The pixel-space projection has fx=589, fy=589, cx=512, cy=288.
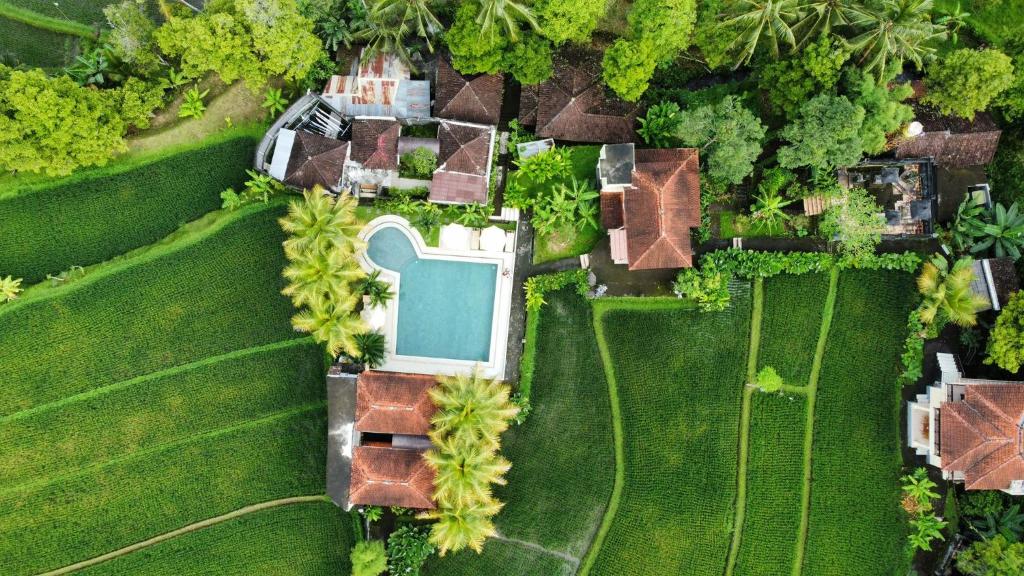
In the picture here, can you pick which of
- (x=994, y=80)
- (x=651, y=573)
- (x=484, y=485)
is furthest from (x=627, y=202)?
(x=651, y=573)

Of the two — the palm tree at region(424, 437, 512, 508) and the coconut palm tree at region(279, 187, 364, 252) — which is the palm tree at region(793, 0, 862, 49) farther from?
the palm tree at region(424, 437, 512, 508)

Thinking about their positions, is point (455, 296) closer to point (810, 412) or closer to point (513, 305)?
point (513, 305)

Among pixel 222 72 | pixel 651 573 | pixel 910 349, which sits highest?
pixel 222 72

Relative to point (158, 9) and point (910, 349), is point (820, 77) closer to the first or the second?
point (910, 349)

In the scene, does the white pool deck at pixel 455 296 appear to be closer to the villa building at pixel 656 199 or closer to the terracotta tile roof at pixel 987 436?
the villa building at pixel 656 199

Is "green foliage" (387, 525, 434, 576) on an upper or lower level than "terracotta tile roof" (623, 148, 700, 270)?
lower

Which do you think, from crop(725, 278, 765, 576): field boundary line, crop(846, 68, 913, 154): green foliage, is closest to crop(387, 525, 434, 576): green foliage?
crop(725, 278, 765, 576): field boundary line

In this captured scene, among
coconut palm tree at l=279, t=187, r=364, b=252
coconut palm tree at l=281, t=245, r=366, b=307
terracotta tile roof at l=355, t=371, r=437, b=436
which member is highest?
Result: coconut palm tree at l=279, t=187, r=364, b=252
